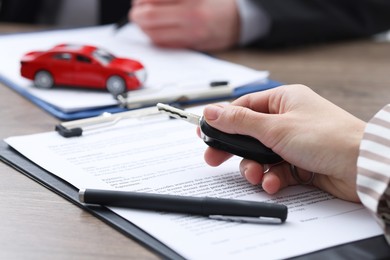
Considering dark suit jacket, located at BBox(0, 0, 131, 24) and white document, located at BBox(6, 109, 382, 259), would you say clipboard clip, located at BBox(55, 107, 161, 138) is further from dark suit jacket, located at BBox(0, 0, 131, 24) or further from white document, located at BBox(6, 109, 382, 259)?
dark suit jacket, located at BBox(0, 0, 131, 24)

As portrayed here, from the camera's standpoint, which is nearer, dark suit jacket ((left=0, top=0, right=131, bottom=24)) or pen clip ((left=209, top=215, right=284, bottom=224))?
pen clip ((left=209, top=215, right=284, bottom=224))

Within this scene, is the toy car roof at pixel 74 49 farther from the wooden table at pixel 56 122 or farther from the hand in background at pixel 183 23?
the hand in background at pixel 183 23

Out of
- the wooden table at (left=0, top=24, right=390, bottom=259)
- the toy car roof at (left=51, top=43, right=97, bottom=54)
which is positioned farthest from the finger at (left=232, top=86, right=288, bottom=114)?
the toy car roof at (left=51, top=43, right=97, bottom=54)

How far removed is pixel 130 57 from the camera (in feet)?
4.11

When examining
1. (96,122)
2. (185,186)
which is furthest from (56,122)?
(185,186)

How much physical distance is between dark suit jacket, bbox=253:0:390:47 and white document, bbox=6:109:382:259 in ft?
1.76

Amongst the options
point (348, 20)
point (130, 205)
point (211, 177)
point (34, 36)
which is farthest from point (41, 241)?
point (348, 20)

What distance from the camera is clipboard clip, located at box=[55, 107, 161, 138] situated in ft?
2.87

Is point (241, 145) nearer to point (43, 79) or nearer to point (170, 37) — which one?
point (43, 79)

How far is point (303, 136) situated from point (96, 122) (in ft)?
1.02

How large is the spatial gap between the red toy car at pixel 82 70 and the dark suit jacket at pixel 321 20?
0.43 metres

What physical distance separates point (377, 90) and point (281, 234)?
57 centimetres

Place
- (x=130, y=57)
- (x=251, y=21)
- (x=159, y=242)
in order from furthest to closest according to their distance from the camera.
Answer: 1. (x=251, y=21)
2. (x=130, y=57)
3. (x=159, y=242)

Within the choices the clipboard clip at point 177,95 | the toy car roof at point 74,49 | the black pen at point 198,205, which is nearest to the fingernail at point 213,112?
the black pen at point 198,205
